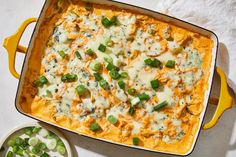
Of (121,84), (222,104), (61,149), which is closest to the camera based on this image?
(222,104)

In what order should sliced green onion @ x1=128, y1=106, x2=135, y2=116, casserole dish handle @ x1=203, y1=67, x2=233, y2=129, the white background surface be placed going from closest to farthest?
casserole dish handle @ x1=203, y1=67, x2=233, y2=129 < sliced green onion @ x1=128, y1=106, x2=135, y2=116 < the white background surface

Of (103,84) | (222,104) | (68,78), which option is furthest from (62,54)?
(222,104)

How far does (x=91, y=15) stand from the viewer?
2.15 m

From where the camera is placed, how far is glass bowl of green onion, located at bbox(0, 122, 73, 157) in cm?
220

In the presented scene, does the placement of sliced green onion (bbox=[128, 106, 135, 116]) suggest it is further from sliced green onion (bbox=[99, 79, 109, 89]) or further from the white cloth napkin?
the white cloth napkin

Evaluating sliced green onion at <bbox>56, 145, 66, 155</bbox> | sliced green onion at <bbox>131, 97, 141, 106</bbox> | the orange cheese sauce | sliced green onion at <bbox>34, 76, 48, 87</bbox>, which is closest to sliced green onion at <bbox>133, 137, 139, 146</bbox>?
the orange cheese sauce

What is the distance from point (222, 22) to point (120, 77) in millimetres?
536

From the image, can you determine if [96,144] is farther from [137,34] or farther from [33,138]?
[137,34]

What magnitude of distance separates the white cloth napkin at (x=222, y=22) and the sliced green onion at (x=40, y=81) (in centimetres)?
72

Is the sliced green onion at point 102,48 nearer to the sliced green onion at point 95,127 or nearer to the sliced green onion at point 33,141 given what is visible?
the sliced green onion at point 95,127

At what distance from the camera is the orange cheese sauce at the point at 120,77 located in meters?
2.05

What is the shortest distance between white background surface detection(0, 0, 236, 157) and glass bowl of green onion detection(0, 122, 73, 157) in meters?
0.05

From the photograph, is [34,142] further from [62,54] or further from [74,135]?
[62,54]

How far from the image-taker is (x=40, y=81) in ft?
6.91
